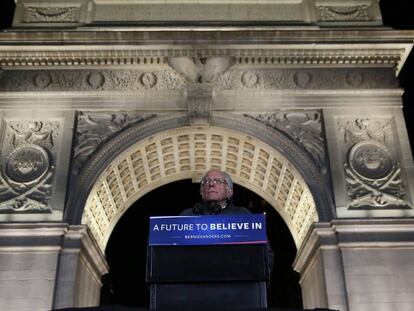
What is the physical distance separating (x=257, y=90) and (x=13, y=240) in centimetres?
804

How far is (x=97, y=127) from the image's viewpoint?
16203 mm

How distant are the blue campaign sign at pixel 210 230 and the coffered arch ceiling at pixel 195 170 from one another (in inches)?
428

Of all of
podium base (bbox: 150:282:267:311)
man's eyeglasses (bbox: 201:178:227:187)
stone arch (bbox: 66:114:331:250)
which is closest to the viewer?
podium base (bbox: 150:282:267:311)

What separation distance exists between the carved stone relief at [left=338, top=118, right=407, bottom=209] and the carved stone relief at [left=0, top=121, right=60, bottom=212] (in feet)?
27.5

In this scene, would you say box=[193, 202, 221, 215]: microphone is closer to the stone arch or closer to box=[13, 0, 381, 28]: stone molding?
the stone arch

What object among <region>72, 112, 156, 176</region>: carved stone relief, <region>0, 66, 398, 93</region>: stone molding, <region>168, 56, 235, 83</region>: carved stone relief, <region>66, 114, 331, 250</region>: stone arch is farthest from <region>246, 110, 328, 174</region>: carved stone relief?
<region>72, 112, 156, 176</region>: carved stone relief

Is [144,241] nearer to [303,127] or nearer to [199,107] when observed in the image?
[199,107]

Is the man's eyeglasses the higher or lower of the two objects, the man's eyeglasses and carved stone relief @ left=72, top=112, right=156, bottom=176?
the lower

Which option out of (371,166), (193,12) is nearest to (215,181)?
(371,166)

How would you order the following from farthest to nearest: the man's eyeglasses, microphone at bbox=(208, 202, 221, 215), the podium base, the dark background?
1. the dark background
2. the man's eyeglasses
3. microphone at bbox=(208, 202, 221, 215)
4. the podium base

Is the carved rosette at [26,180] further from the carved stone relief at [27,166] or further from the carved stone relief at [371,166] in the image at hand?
A: the carved stone relief at [371,166]

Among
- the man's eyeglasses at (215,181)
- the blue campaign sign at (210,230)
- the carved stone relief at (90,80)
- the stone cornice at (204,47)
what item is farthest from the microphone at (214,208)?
the stone cornice at (204,47)

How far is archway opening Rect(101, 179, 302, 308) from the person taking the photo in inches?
1137

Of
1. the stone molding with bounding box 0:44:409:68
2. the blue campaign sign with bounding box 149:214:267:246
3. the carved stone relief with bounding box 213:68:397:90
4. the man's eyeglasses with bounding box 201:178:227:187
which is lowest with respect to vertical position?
the blue campaign sign with bounding box 149:214:267:246
